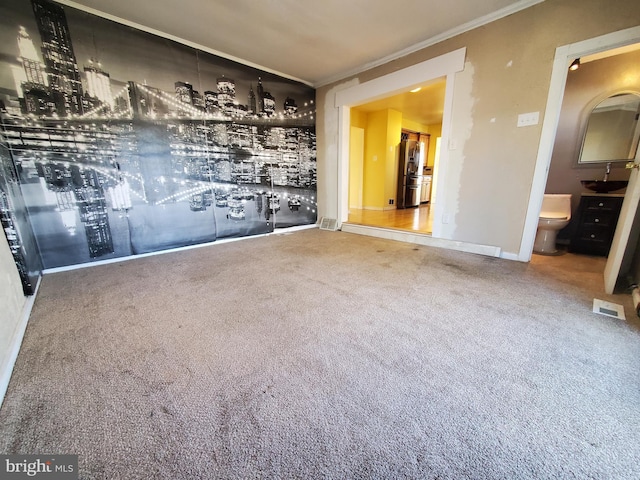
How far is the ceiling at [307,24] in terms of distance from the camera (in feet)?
7.73

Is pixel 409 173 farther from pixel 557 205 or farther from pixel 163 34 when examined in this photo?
pixel 163 34

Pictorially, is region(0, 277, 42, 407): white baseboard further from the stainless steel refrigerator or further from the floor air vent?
the stainless steel refrigerator

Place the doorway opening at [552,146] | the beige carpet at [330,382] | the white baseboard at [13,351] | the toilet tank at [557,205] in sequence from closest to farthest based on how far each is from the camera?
1. the beige carpet at [330,382]
2. the white baseboard at [13,351]
3. the doorway opening at [552,146]
4. the toilet tank at [557,205]

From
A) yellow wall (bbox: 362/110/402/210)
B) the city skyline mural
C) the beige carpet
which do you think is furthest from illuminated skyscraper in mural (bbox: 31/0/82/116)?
yellow wall (bbox: 362/110/402/210)

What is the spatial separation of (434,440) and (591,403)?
2.38ft

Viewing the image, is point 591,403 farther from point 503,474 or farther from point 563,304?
point 563,304

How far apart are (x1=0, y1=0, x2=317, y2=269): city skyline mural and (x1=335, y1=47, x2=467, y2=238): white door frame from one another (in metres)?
1.11

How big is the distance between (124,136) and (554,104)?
4.55 meters

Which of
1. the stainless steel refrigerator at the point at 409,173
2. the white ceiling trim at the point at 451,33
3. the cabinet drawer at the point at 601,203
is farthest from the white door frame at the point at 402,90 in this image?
the stainless steel refrigerator at the point at 409,173

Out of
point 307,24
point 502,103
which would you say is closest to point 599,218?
point 502,103

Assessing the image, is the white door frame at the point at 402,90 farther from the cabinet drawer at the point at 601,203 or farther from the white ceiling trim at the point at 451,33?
the cabinet drawer at the point at 601,203

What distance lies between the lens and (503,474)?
0.73 metres

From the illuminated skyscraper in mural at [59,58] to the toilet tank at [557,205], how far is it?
220 inches

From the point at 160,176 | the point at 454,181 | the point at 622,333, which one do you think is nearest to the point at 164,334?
the point at 160,176
